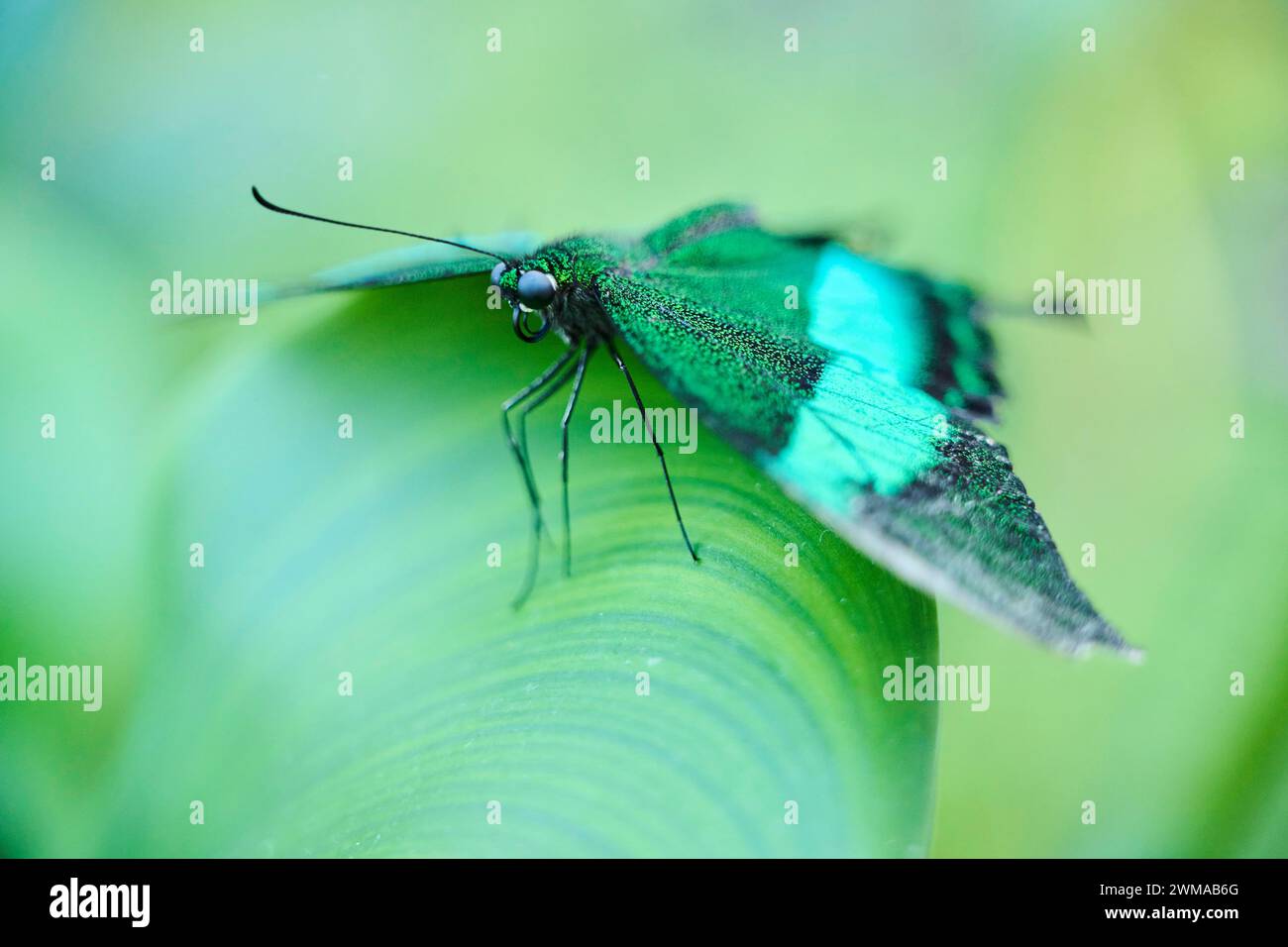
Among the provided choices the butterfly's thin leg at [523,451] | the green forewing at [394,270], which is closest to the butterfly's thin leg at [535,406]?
the butterfly's thin leg at [523,451]

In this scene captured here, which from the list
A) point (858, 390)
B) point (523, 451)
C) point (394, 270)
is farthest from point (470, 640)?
point (858, 390)

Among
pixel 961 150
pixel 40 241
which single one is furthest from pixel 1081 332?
pixel 40 241

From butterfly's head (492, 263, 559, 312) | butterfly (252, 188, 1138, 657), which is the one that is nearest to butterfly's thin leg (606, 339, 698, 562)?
butterfly (252, 188, 1138, 657)

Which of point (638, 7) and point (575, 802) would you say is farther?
point (638, 7)

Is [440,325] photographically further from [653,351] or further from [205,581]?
[205,581]

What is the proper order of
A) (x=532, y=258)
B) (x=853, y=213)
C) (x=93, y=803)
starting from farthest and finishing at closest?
(x=853, y=213), (x=532, y=258), (x=93, y=803)

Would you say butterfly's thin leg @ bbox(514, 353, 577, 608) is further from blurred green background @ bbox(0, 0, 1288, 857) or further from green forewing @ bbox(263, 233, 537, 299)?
green forewing @ bbox(263, 233, 537, 299)

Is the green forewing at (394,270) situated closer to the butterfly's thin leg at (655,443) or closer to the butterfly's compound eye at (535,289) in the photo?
the butterfly's compound eye at (535,289)
